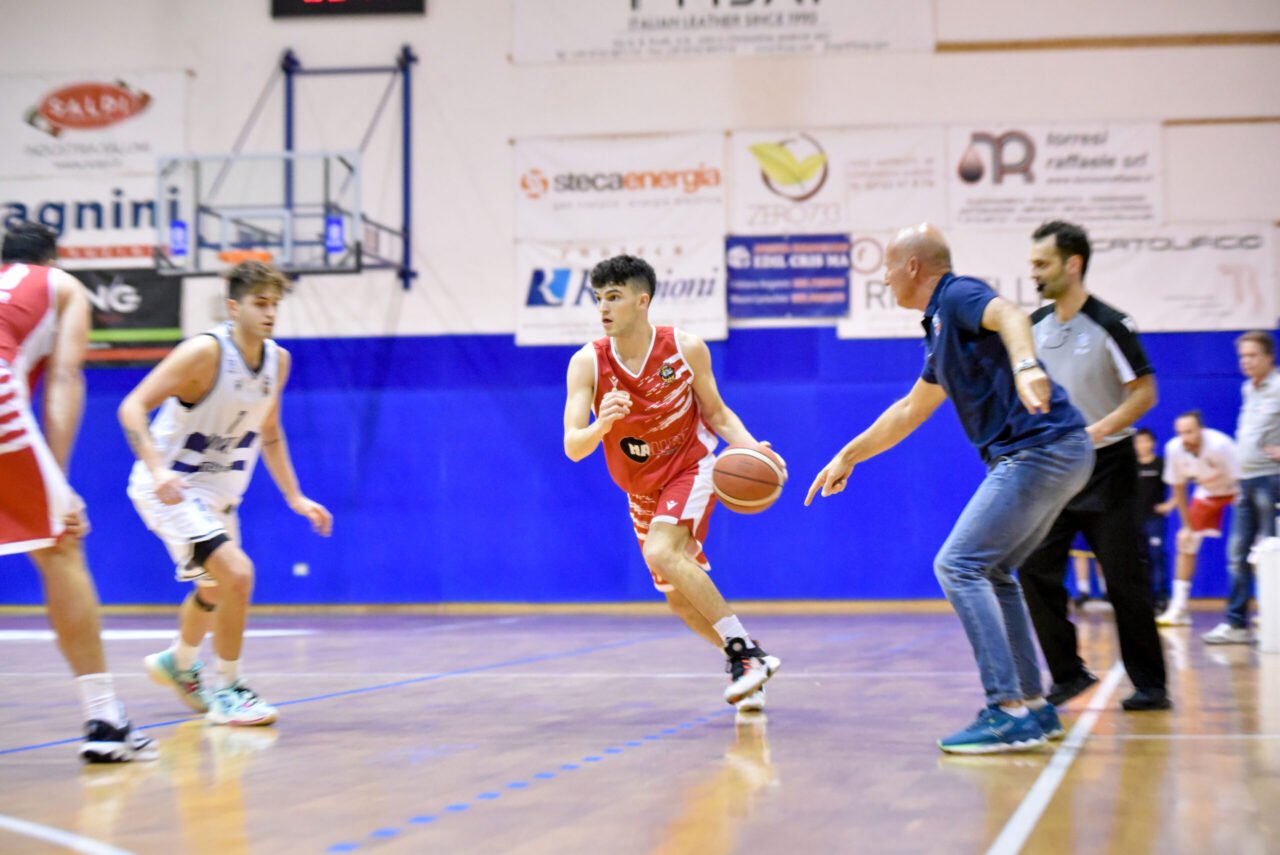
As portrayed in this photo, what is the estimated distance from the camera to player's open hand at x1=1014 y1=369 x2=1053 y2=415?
11.1 ft

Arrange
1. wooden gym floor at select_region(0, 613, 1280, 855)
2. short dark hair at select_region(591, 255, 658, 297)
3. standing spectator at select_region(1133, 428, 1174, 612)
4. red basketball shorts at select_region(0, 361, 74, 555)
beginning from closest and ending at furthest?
1. wooden gym floor at select_region(0, 613, 1280, 855)
2. red basketball shorts at select_region(0, 361, 74, 555)
3. short dark hair at select_region(591, 255, 658, 297)
4. standing spectator at select_region(1133, 428, 1174, 612)

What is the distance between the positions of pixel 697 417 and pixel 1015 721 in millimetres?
2064

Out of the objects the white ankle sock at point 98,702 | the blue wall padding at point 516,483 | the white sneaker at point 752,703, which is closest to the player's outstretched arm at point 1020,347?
the white sneaker at point 752,703

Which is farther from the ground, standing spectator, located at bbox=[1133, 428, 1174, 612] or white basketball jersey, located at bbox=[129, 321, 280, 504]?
white basketball jersey, located at bbox=[129, 321, 280, 504]

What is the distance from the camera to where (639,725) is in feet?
14.8

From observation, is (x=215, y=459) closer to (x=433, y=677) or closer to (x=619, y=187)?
(x=433, y=677)

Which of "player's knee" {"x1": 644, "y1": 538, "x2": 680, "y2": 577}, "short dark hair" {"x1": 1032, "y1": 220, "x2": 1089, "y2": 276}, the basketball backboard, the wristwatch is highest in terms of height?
the basketball backboard

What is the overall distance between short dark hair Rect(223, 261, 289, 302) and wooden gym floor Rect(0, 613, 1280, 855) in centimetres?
167

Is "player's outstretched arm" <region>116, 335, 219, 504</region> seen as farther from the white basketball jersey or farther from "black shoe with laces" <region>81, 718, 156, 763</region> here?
"black shoe with laces" <region>81, 718, 156, 763</region>

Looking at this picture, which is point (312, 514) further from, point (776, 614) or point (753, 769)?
point (776, 614)

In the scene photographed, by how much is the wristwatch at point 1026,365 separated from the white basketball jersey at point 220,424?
3007 millimetres

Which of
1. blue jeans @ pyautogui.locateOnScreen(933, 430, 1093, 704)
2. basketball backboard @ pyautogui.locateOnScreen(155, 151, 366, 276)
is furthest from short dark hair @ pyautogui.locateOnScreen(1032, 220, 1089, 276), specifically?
basketball backboard @ pyautogui.locateOnScreen(155, 151, 366, 276)

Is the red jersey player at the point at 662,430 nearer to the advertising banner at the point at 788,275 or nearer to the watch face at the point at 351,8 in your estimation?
the advertising banner at the point at 788,275

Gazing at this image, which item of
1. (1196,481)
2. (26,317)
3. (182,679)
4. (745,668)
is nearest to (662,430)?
(745,668)
